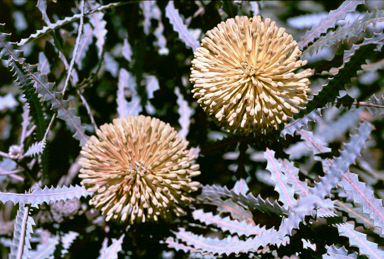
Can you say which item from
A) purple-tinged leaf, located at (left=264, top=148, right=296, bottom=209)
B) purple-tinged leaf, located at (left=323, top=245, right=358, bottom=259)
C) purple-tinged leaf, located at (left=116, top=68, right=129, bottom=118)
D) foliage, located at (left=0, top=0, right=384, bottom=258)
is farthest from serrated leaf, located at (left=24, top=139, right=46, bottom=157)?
purple-tinged leaf, located at (left=323, top=245, right=358, bottom=259)

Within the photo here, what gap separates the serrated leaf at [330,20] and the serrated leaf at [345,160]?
6.5 inches

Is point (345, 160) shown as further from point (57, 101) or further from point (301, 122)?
point (57, 101)

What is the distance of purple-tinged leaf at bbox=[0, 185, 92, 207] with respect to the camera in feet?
1.47

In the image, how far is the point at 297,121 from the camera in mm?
464

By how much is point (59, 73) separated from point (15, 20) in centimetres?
19

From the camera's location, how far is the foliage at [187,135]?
0.45 m

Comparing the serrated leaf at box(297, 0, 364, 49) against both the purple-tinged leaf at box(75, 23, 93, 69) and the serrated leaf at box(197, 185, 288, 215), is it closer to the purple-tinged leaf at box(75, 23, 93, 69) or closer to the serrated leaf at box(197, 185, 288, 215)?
the serrated leaf at box(197, 185, 288, 215)

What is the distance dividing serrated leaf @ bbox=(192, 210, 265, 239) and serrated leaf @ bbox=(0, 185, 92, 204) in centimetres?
21

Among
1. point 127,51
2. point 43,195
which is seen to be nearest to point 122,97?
point 127,51

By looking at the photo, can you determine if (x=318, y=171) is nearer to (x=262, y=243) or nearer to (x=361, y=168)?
(x=361, y=168)

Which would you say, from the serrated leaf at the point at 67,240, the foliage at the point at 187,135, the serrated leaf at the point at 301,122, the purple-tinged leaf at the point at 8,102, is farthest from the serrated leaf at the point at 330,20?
the purple-tinged leaf at the point at 8,102

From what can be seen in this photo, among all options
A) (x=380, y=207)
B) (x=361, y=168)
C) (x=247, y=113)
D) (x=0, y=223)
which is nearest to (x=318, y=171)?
(x=361, y=168)

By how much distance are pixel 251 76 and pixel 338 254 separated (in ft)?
1.02

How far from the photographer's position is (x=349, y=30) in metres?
0.44
